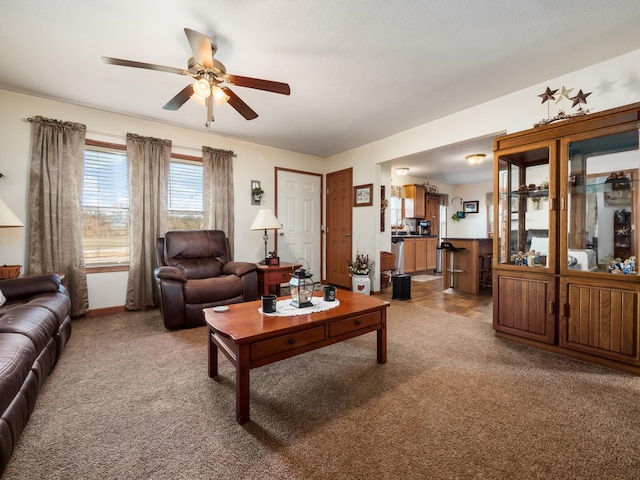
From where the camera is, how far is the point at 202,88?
2166mm

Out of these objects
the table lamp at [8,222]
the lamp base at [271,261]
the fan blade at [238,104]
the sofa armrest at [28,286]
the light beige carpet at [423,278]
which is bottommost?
the light beige carpet at [423,278]

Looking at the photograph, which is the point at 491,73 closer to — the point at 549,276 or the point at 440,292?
the point at 549,276

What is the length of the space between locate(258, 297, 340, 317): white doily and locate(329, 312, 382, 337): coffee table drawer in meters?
0.17

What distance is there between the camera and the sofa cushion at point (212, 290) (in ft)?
9.78

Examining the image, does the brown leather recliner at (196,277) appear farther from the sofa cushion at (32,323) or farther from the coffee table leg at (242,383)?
the coffee table leg at (242,383)

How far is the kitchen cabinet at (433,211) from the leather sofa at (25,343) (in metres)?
7.03

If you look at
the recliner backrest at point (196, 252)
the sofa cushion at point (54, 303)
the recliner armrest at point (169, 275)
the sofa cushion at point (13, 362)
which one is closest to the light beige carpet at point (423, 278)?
the recliner backrest at point (196, 252)

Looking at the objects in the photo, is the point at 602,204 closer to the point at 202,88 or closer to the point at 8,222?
the point at 202,88

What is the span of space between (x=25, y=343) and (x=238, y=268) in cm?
205

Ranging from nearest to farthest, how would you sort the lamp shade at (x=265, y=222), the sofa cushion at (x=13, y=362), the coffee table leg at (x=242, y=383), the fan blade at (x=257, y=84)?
the sofa cushion at (x=13, y=362) → the coffee table leg at (x=242, y=383) → the fan blade at (x=257, y=84) → the lamp shade at (x=265, y=222)

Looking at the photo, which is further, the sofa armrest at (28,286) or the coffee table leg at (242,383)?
the sofa armrest at (28,286)

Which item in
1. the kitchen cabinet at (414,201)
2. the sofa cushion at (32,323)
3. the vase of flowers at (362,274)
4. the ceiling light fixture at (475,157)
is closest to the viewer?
the sofa cushion at (32,323)

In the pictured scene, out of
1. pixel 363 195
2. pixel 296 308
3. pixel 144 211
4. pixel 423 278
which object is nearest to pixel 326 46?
pixel 296 308

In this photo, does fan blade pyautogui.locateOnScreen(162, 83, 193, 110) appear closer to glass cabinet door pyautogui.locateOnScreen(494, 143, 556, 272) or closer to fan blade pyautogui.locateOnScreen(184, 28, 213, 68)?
fan blade pyautogui.locateOnScreen(184, 28, 213, 68)
